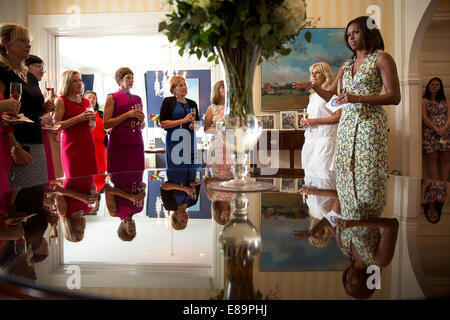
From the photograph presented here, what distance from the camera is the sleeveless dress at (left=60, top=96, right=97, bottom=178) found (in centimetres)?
309

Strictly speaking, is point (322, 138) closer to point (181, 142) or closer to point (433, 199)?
point (181, 142)

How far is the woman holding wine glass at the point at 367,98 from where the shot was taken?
2.15 meters

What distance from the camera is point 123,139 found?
3.31 meters

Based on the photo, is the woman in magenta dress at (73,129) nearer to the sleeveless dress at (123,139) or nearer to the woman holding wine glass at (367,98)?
the sleeveless dress at (123,139)

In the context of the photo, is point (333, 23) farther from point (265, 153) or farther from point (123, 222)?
point (123, 222)

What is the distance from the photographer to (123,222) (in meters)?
0.92

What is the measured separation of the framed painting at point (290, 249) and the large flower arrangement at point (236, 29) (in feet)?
1.37

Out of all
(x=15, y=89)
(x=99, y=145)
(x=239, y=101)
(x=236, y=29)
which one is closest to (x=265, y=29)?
(x=236, y=29)

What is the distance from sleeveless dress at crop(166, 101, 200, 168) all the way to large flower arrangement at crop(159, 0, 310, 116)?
2.42 meters

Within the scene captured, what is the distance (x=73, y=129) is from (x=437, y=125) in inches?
201

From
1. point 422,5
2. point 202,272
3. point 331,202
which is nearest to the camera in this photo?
point 202,272

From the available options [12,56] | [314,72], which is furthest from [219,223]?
[314,72]

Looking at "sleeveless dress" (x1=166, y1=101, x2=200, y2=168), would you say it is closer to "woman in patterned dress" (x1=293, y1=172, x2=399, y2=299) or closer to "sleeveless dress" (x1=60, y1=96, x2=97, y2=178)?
"sleeveless dress" (x1=60, y1=96, x2=97, y2=178)
